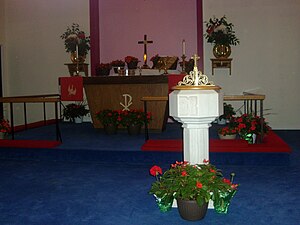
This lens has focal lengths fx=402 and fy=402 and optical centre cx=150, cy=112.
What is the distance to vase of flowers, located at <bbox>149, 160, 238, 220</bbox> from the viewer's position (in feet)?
9.55

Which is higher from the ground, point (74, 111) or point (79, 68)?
point (79, 68)

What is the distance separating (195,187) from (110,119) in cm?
366

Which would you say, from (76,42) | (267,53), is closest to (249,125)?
(267,53)

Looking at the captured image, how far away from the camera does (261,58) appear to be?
25.6 feet

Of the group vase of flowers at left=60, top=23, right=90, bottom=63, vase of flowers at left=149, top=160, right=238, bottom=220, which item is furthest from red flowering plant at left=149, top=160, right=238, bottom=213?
vase of flowers at left=60, top=23, right=90, bottom=63

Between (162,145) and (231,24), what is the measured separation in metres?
3.52

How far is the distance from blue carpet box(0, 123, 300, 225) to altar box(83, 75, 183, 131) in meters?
1.30

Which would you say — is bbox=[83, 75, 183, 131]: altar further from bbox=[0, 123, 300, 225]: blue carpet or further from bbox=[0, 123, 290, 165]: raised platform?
bbox=[0, 123, 300, 225]: blue carpet

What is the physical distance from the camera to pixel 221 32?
7438 mm

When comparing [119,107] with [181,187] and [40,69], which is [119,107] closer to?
[40,69]

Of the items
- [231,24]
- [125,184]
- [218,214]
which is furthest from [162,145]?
[231,24]

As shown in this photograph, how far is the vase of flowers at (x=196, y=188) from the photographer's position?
2.91 meters

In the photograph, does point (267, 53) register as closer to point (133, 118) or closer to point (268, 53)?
point (268, 53)

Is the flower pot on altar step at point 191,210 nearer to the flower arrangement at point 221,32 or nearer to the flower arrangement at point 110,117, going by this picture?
the flower arrangement at point 110,117
